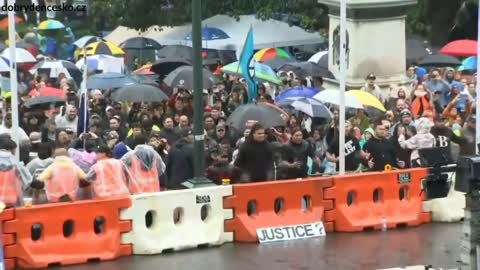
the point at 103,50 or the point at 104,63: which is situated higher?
the point at 103,50

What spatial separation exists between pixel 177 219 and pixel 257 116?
344 cm

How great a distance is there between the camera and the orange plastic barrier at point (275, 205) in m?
16.9

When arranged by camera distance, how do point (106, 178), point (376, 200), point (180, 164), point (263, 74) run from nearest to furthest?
point (106, 178)
point (180, 164)
point (376, 200)
point (263, 74)

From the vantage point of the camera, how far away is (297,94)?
2256cm

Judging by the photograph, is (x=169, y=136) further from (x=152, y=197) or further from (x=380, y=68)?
(x=380, y=68)

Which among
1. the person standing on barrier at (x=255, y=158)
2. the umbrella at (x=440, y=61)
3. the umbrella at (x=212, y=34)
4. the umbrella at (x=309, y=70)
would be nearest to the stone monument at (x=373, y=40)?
the umbrella at (x=309, y=70)

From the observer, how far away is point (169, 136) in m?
19.3

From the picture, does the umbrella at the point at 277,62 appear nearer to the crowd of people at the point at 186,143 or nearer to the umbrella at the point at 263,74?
the umbrella at the point at 263,74

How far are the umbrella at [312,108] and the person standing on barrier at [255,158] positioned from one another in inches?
149

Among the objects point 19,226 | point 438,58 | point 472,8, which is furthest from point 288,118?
point 472,8

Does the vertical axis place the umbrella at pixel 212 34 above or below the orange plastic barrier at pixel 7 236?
above

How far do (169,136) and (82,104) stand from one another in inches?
74.5

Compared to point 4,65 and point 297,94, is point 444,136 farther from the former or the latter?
point 4,65

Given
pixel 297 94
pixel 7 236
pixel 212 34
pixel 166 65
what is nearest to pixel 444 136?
pixel 297 94
